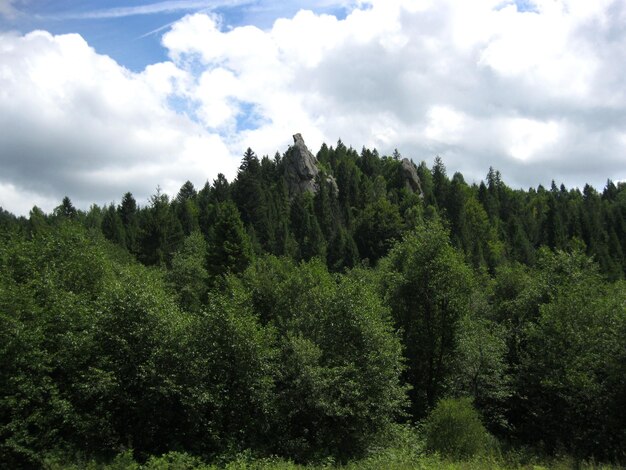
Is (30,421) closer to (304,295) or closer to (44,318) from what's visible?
(44,318)

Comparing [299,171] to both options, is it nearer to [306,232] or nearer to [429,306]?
[306,232]

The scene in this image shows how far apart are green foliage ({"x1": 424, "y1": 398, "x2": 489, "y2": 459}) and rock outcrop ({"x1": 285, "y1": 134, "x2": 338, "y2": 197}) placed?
3628 inches

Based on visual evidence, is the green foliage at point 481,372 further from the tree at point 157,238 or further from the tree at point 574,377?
the tree at point 157,238

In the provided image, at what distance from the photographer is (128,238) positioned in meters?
77.4

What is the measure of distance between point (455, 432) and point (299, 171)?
96.2 meters

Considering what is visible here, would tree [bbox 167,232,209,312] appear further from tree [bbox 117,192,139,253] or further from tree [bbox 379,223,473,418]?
tree [bbox 117,192,139,253]

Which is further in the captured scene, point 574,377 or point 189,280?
point 189,280


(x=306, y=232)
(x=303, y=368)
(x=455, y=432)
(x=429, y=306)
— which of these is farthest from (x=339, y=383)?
(x=306, y=232)

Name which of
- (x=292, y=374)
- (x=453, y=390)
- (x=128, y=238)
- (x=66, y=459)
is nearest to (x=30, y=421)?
(x=66, y=459)

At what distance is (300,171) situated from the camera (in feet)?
369

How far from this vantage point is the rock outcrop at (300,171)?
367ft

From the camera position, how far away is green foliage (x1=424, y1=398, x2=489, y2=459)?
19.2 m

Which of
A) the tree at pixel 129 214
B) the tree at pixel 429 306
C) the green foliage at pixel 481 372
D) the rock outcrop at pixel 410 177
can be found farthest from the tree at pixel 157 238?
the rock outcrop at pixel 410 177

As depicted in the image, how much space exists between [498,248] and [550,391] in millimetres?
68736
